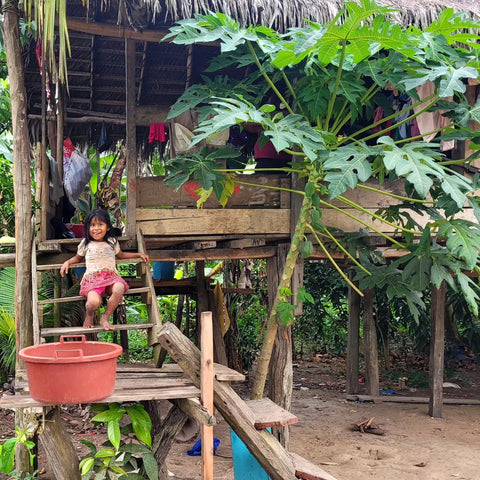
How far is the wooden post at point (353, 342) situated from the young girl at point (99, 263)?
452 cm

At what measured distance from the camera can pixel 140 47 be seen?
5441 millimetres

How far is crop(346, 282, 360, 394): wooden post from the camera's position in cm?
834

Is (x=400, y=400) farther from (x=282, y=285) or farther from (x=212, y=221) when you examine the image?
(x=212, y=221)

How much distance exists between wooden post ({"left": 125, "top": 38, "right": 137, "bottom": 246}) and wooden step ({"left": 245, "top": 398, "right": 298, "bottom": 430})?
1653mm

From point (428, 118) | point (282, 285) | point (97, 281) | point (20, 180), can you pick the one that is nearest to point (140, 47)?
point (20, 180)

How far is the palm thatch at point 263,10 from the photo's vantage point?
4.37m

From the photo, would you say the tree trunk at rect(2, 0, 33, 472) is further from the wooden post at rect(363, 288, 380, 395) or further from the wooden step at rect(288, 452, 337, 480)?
the wooden post at rect(363, 288, 380, 395)

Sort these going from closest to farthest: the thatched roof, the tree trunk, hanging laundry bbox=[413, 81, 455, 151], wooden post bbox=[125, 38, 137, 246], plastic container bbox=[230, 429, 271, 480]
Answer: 1. plastic container bbox=[230, 429, 271, 480]
2. the thatched roof
3. the tree trunk
4. wooden post bbox=[125, 38, 137, 246]
5. hanging laundry bbox=[413, 81, 455, 151]

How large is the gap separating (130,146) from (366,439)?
412 cm

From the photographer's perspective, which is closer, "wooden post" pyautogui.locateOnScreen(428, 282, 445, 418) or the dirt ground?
the dirt ground

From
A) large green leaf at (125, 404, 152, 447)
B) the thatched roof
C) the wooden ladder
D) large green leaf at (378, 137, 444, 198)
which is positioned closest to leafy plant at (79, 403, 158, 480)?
large green leaf at (125, 404, 152, 447)

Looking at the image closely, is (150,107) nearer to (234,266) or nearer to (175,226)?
(175,226)

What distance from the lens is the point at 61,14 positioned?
3785 millimetres

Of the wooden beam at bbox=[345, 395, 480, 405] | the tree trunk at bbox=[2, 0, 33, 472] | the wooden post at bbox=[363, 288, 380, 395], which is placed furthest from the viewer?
the wooden post at bbox=[363, 288, 380, 395]
